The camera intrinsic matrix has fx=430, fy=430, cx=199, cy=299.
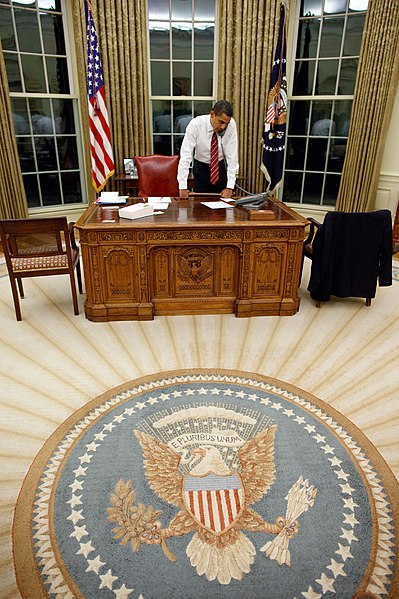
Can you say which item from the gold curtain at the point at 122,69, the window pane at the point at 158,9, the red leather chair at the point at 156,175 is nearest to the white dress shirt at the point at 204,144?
the red leather chair at the point at 156,175

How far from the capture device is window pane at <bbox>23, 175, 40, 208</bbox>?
19.2 ft

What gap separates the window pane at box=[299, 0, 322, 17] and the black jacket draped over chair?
3.67 meters

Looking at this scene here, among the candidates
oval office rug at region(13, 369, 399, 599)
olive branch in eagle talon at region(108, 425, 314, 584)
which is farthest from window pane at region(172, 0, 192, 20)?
olive branch in eagle talon at region(108, 425, 314, 584)

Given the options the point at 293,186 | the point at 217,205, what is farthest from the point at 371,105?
the point at 217,205

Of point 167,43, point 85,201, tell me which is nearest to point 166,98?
point 167,43

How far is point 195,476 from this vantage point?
2002 mm

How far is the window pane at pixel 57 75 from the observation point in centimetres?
557

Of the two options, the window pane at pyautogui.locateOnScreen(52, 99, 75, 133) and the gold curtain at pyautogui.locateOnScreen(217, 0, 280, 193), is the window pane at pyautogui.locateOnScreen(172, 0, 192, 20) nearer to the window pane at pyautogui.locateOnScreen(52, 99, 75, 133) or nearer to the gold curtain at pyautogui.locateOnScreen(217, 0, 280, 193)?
the gold curtain at pyautogui.locateOnScreen(217, 0, 280, 193)

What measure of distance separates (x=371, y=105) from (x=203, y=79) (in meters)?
2.25

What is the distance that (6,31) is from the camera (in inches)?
204

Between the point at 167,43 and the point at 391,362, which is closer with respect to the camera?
the point at 391,362

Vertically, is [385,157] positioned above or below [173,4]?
below

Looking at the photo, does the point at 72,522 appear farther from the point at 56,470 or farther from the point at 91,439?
the point at 91,439

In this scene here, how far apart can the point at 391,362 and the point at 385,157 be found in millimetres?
3544
